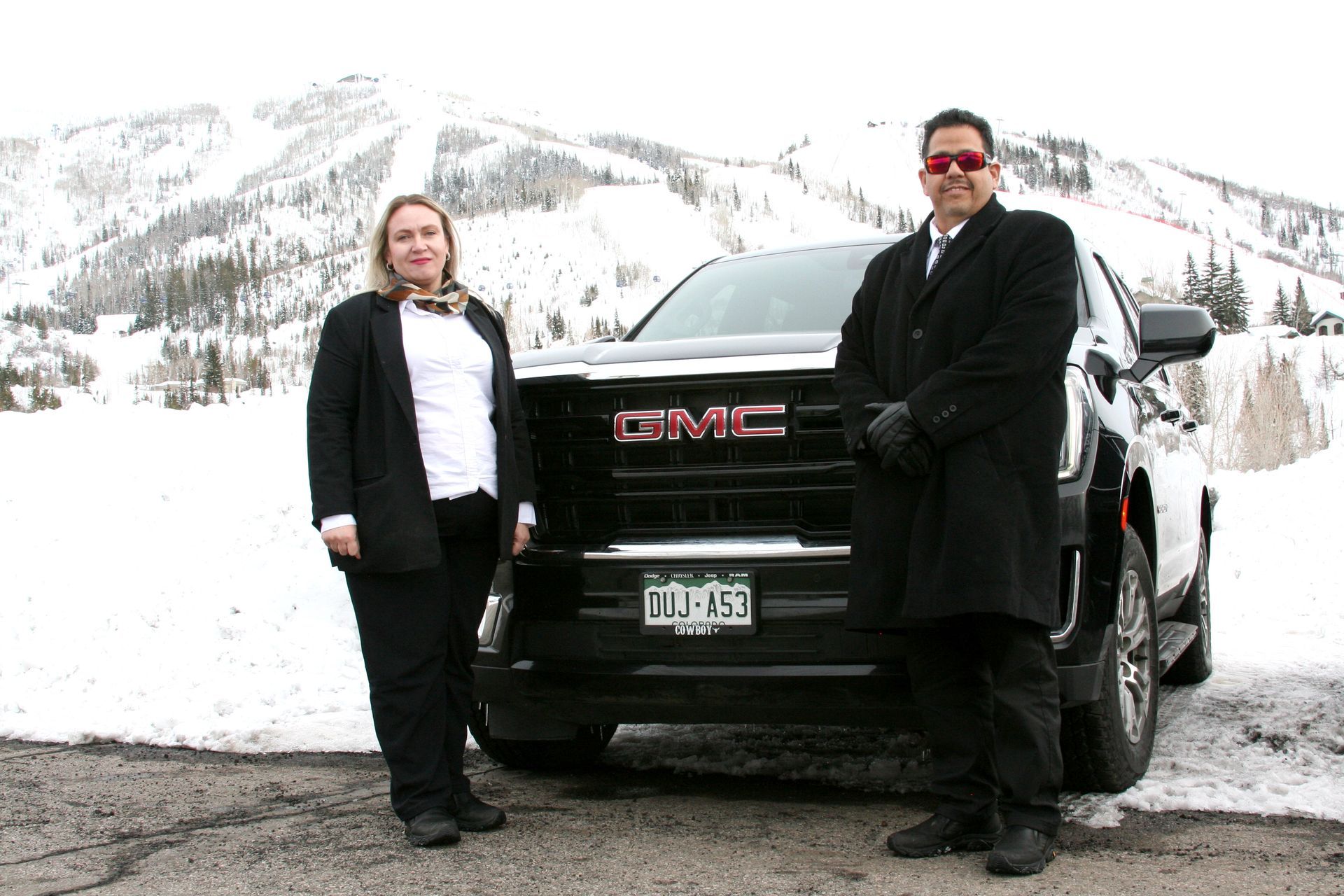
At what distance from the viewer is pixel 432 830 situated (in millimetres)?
3303

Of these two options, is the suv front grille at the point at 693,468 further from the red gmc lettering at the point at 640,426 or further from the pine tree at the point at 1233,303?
the pine tree at the point at 1233,303

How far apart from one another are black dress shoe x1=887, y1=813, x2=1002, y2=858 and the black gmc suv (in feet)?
0.95

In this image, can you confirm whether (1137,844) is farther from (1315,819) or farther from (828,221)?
(828,221)

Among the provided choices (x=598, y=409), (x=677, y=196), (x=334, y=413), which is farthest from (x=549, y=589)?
(x=677, y=196)

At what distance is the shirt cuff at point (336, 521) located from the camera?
10.9 ft

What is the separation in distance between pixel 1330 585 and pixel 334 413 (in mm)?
6198

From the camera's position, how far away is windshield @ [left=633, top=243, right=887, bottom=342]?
14.6 ft

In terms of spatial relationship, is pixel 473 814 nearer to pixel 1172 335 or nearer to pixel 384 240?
pixel 384 240

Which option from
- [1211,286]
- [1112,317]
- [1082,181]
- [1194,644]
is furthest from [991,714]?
[1082,181]

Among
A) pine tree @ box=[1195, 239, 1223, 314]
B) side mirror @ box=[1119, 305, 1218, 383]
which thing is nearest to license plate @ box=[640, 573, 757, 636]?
side mirror @ box=[1119, 305, 1218, 383]

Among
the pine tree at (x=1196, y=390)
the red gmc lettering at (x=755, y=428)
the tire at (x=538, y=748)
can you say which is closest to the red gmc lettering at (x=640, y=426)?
the red gmc lettering at (x=755, y=428)

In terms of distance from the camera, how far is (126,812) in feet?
12.3

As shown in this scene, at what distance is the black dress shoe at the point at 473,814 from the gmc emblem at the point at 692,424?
1147 millimetres

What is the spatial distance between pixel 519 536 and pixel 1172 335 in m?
2.44
